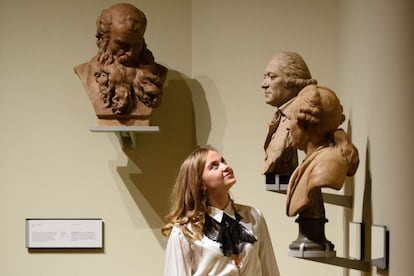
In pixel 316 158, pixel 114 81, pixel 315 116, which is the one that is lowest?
pixel 316 158

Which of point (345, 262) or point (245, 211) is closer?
point (345, 262)

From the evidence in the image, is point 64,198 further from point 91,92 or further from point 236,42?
point 236,42

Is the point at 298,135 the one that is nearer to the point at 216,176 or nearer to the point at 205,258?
the point at 216,176

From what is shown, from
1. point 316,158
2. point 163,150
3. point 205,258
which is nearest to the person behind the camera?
point 316,158

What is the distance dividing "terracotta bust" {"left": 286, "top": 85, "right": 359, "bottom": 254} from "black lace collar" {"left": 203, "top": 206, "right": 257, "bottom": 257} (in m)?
0.30

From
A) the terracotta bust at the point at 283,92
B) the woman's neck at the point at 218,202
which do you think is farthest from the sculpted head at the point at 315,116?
the woman's neck at the point at 218,202

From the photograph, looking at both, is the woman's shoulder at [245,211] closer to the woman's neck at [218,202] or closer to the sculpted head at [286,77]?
the woman's neck at [218,202]

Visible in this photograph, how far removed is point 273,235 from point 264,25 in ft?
3.54

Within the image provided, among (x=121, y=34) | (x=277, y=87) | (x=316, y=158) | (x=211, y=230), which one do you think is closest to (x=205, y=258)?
(x=211, y=230)

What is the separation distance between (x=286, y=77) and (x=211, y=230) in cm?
67

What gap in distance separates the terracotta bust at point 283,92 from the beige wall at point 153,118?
2.56 feet

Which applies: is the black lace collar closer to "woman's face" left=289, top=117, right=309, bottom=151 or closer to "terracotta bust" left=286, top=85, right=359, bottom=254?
"terracotta bust" left=286, top=85, right=359, bottom=254

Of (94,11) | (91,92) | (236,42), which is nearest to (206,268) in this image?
(91,92)

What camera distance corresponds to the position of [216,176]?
2.79m
